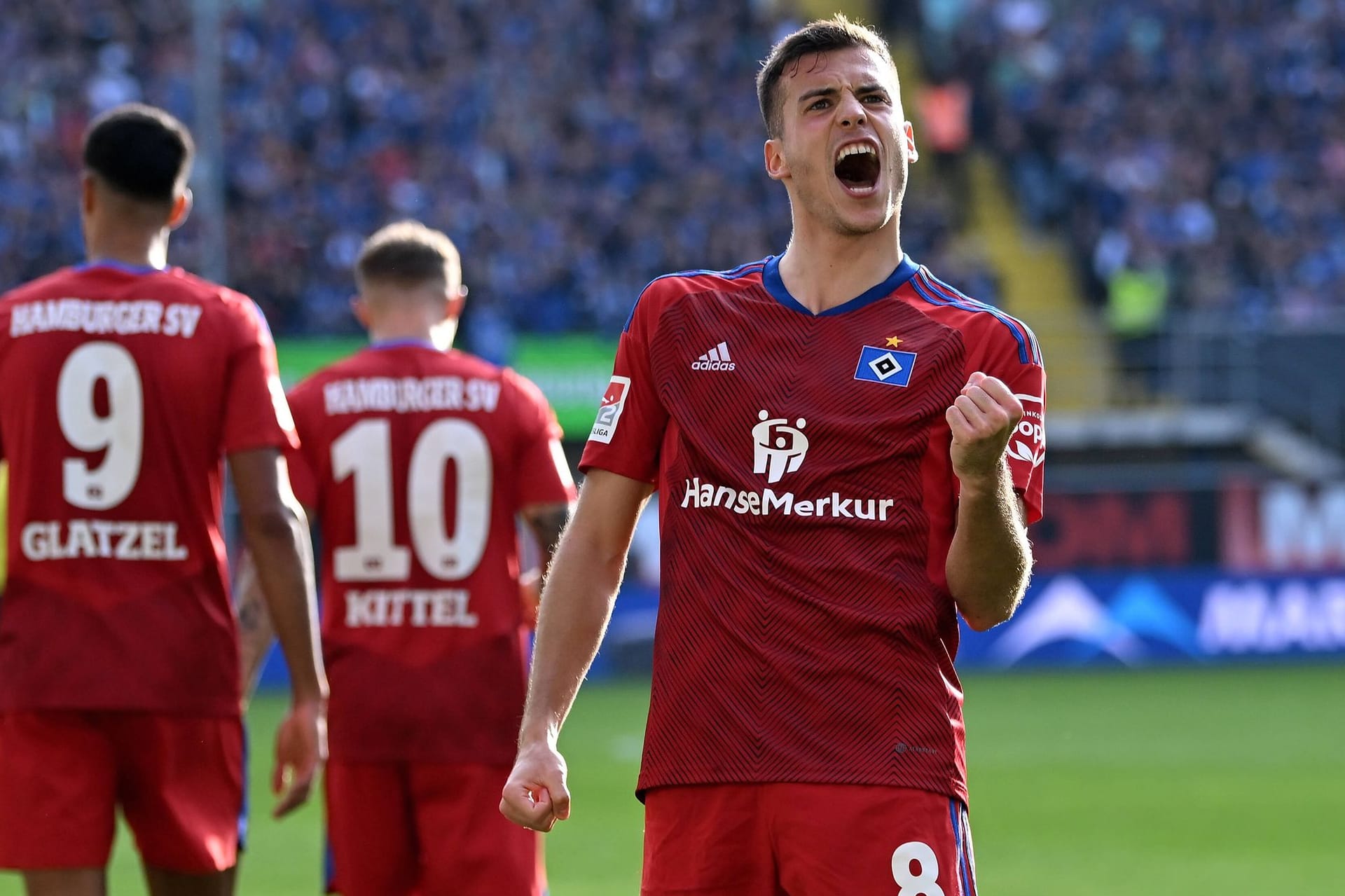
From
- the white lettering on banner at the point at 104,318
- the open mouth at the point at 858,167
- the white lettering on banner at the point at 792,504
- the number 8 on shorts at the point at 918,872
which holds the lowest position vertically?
the number 8 on shorts at the point at 918,872

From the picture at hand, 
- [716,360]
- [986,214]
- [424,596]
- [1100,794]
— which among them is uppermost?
[986,214]

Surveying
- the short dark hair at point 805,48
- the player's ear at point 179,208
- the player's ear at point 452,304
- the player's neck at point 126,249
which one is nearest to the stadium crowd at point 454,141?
the player's ear at point 452,304

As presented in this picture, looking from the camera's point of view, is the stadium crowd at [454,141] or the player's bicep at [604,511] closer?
the player's bicep at [604,511]

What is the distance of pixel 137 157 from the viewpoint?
4.77m

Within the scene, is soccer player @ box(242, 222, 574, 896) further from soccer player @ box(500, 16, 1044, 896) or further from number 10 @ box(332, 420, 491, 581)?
soccer player @ box(500, 16, 1044, 896)

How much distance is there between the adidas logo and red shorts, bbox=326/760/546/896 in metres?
2.16

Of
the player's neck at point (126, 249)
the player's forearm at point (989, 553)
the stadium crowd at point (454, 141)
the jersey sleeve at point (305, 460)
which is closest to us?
the player's forearm at point (989, 553)

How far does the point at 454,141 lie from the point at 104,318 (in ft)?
69.7

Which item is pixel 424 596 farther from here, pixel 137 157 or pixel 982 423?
pixel 982 423

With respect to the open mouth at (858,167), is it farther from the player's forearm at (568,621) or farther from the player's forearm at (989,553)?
the player's forearm at (568,621)

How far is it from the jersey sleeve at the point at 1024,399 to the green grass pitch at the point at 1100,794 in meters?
5.35

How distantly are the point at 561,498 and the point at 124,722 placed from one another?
1459mm

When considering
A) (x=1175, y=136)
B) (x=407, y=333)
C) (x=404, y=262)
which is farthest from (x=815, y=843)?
(x=1175, y=136)

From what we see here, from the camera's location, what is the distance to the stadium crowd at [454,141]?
75.6 feet
